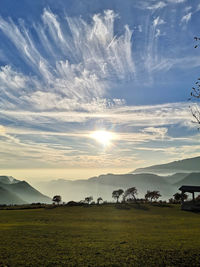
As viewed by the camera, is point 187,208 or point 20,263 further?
point 187,208

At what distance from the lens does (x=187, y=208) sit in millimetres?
42469

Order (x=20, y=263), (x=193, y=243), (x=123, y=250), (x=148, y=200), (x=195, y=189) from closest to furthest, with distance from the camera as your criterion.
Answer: (x=20, y=263), (x=123, y=250), (x=193, y=243), (x=195, y=189), (x=148, y=200)

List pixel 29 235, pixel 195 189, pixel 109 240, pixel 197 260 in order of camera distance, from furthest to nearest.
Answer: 1. pixel 195 189
2. pixel 29 235
3. pixel 109 240
4. pixel 197 260

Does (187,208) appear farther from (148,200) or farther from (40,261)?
(40,261)

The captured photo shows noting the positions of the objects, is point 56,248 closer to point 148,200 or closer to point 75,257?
point 75,257

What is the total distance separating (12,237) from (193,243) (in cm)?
1315

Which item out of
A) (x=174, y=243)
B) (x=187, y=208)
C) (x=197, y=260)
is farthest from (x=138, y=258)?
(x=187, y=208)

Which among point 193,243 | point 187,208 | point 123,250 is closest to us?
point 123,250

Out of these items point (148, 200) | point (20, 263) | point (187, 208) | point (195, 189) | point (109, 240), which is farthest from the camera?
point (148, 200)

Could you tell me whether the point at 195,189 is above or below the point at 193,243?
above

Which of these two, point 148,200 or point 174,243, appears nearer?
point 174,243

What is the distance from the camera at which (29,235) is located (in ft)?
54.7

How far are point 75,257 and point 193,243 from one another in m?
8.22

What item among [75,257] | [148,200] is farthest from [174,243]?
[148,200]
